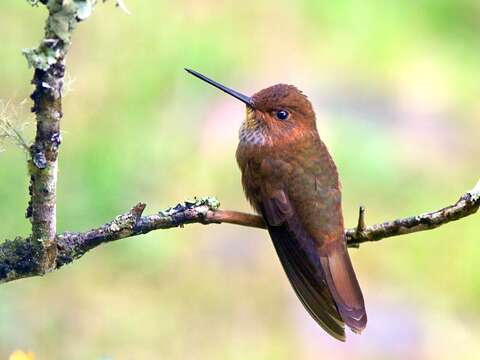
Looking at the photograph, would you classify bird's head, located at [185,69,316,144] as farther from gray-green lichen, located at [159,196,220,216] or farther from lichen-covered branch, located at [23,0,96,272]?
lichen-covered branch, located at [23,0,96,272]

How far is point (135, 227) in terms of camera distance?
1742mm

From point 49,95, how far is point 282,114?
196cm

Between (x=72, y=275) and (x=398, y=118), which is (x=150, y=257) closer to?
(x=72, y=275)

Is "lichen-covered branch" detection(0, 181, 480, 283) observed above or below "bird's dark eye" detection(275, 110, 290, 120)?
below

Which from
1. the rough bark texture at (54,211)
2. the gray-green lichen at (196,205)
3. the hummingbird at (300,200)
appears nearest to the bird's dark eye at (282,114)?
the hummingbird at (300,200)

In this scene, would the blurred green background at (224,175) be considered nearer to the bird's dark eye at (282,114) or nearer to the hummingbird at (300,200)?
the hummingbird at (300,200)

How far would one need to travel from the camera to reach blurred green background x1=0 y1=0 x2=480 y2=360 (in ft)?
15.1

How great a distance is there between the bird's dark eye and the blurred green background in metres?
1.33

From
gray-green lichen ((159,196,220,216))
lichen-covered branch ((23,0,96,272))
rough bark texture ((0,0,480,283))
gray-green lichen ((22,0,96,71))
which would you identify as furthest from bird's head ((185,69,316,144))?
gray-green lichen ((22,0,96,71))

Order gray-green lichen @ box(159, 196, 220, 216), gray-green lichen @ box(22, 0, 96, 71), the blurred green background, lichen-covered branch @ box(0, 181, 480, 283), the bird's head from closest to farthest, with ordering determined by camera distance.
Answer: gray-green lichen @ box(22, 0, 96, 71) → lichen-covered branch @ box(0, 181, 480, 283) → gray-green lichen @ box(159, 196, 220, 216) → the bird's head → the blurred green background

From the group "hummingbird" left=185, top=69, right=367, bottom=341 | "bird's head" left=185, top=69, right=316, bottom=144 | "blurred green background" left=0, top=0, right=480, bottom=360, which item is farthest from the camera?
"blurred green background" left=0, top=0, right=480, bottom=360

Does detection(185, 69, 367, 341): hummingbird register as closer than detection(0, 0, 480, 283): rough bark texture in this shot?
No

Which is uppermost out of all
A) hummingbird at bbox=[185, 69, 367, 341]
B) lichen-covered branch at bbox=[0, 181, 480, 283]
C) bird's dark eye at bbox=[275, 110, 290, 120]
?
bird's dark eye at bbox=[275, 110, 290, 120]

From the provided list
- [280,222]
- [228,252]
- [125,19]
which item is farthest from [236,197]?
[280,222]
